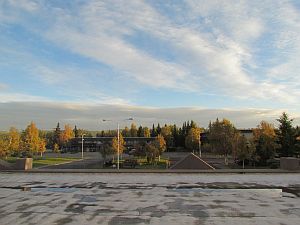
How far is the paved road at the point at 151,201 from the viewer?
12.3 meters

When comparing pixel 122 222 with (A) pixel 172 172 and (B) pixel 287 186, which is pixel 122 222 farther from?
(A) pixel 172 172

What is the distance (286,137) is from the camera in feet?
169

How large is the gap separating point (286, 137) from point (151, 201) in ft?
136

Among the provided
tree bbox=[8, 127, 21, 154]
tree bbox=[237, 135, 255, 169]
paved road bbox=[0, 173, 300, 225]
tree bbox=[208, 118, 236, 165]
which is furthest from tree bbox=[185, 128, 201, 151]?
Result: paved road bbox=[0, 173, 300, 225]

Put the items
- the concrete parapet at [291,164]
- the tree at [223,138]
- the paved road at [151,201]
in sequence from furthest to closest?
the tree at [223,138], the concrete parapet at [291,164], the paved road at [151,201]

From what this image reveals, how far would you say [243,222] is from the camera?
11.6 m

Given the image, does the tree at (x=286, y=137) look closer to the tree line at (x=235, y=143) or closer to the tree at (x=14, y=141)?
the tree line at (x=235, y=143)

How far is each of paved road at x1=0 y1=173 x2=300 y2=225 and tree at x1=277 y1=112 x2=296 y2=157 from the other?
29.8m

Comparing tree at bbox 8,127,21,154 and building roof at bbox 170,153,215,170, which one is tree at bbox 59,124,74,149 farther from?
building roof at bbox 170,153,215,170

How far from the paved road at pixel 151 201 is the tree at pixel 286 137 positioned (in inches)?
1174

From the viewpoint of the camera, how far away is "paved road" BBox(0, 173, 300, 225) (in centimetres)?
1227

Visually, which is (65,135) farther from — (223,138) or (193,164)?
(193,164)

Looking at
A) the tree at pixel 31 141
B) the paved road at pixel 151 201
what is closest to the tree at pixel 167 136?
the tree at pixel 31 141

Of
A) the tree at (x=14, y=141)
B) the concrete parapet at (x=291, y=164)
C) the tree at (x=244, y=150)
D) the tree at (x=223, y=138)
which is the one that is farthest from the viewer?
the tree at (x=14, y=141)
